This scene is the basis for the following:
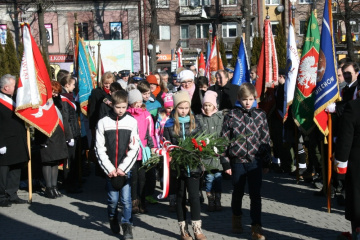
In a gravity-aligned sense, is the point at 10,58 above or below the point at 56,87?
above

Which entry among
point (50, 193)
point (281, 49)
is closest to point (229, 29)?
point (281, 49)

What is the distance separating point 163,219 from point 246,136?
216cm

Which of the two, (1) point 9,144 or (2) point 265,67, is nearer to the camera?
(1) point 9,144

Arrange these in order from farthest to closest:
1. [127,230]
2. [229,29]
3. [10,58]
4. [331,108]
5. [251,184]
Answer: [229,29], [10,58], [331,108], [127,230], [251,184]

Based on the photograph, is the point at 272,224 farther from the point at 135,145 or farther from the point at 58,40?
the point at 58,40

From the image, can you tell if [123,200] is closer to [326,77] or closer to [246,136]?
[246,136]

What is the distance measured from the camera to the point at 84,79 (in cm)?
1269

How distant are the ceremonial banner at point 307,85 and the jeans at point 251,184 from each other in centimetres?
266

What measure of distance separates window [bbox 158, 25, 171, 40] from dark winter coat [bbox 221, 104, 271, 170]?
173 ft

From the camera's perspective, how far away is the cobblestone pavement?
779 centimetres

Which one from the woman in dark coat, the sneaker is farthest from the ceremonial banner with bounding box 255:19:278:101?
the woman in dark coat

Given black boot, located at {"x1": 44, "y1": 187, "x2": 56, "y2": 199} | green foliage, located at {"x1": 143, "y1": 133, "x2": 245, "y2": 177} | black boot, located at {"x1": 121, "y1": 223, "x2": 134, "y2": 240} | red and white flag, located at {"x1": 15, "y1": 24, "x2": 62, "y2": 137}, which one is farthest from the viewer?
black boot, located at {"x1": 44, "y1": 187, "x2": 56, "y2": 199}

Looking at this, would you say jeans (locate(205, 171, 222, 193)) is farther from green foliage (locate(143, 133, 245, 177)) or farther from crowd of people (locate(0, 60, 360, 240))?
green foliage (locate(143, 133, 245, 177))

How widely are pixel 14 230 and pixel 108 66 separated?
3333 centimetres
